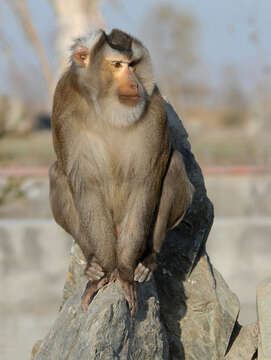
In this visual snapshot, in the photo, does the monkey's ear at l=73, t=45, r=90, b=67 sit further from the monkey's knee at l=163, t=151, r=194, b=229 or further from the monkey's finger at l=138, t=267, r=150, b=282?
the monkey's finger at l=138, t=267, r=150, b=282

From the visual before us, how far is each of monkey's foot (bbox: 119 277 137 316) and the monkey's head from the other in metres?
0.77

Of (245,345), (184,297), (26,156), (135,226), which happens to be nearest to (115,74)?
(135,226)

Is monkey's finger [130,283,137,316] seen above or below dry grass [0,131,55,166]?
above

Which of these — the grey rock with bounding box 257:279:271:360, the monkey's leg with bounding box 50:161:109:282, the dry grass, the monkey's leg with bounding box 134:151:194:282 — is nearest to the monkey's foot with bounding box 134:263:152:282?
the monkey's leg with bounding box 134:151:194:282

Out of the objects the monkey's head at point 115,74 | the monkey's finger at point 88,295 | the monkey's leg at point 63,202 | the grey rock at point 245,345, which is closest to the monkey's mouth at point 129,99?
the monkey's head at point 115,74

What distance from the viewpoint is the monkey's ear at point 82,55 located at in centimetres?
375

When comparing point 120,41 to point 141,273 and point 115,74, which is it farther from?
point 141,273

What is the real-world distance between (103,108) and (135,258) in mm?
737

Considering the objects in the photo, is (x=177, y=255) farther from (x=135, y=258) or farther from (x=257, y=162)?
(x=257, y=162)

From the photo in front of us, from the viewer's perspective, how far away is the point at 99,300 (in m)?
3.82

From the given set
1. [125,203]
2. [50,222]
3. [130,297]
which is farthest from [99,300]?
[50,222]

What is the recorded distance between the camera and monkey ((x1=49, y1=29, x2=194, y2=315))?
370cm

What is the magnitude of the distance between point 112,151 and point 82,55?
471 millimetres

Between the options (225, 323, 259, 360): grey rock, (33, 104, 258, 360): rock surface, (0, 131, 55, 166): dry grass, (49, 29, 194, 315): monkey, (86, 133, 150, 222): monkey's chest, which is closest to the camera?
(49, 29, 194, 315): monkey
